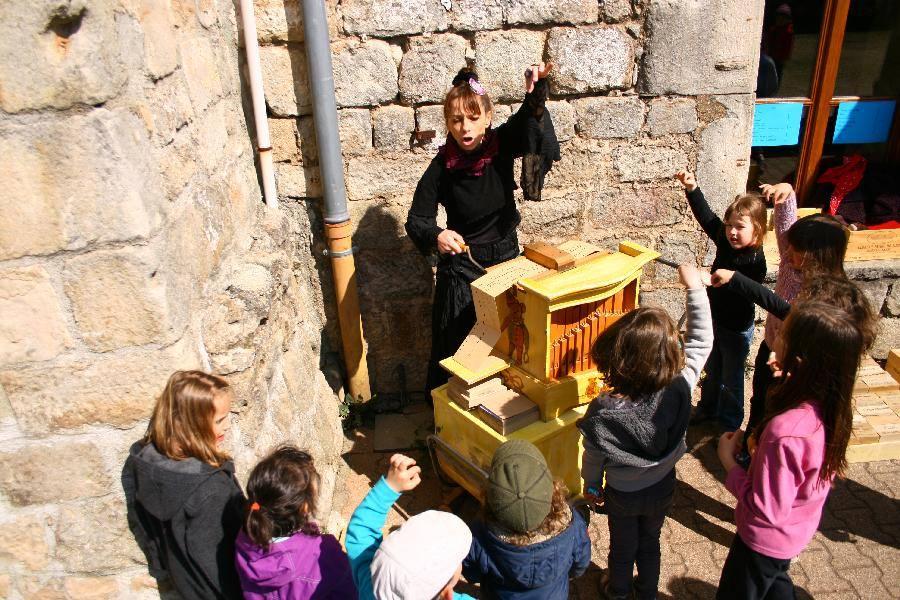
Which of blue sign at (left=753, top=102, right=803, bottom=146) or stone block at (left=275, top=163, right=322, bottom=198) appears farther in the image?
blue sign at (left=753, top=102, right=803, bottom=146)

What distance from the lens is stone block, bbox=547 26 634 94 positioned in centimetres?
387

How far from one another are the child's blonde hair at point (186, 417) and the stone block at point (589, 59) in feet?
8.85

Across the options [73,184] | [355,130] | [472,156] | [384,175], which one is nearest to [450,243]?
[472,156]

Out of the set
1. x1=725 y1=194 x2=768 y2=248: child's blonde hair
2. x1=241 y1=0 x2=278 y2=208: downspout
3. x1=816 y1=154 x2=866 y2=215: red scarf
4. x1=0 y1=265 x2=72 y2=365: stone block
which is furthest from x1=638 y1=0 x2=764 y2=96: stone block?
x1=0 y1=265 x2=72 y2=365: stone block

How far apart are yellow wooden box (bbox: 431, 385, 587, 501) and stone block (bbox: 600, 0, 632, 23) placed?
2215mm

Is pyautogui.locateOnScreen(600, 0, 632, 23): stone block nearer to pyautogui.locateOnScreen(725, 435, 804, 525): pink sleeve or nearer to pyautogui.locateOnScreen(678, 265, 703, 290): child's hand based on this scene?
pyautogui.locateOnScreen(678, 265, 703, 290): child's hand

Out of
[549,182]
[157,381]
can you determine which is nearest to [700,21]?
[549,182]

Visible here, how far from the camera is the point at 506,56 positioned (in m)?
3.87

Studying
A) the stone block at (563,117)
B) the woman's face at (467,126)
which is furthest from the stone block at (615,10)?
the woman's face at (467,126)

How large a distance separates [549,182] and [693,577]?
2.38m

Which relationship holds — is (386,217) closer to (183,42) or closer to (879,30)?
(183,42)

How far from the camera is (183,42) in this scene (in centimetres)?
278

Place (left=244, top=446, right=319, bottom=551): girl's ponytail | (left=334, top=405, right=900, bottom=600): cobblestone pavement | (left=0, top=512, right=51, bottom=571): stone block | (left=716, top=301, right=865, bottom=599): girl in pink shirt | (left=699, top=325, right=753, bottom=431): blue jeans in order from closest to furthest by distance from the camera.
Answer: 1. (left=244, top=446, right=319, bottom=551): girl's ponytail
2. (left=716, top=301, right=865, bottom=599): girl in pink shirt
3. (left=0, top=512, right=51, bottom=571): stone block
4. (left=334, top=405, right=900, bottom=600): cobblestone pavement
5. (left=699, top=325, right=753, bottom=431): blue jeans

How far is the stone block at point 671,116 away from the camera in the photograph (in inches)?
160
